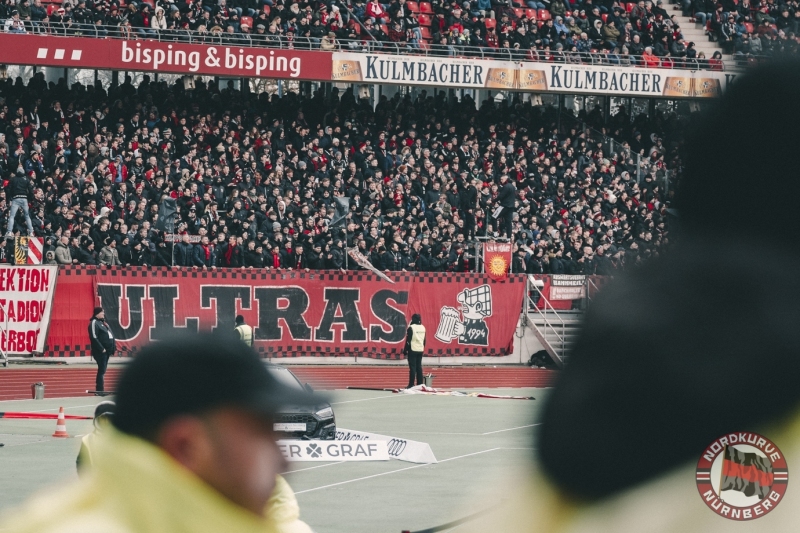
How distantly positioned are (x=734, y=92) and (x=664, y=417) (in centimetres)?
31

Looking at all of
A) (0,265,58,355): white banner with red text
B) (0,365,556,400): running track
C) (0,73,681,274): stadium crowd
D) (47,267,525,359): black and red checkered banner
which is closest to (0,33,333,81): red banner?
(0,73,681,274): stadium crowd

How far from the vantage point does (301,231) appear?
28.4 m

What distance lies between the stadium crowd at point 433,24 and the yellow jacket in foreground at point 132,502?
31.1 metres

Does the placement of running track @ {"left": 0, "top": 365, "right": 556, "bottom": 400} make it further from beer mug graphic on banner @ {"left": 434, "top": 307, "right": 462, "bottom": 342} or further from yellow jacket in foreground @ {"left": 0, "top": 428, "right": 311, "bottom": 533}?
yellow jacket in foreground @ {"left": 0, "top": 428, "right": 311, "bottom": 533}

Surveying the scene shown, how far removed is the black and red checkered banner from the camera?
82.5 ft

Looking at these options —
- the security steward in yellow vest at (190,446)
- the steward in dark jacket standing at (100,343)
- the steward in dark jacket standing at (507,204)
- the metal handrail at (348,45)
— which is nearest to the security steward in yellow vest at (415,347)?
the steward in dark jacket standing at (100,343)

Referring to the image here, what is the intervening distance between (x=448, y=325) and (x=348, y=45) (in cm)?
960

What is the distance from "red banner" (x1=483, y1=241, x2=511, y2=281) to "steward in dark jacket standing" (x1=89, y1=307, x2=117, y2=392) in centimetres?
954

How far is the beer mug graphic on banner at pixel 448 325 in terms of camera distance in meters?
28.0

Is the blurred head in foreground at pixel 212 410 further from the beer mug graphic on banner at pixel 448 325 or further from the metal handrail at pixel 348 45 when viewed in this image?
the metal handrail at pixel 348 45

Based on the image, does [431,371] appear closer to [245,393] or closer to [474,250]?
[474,250]

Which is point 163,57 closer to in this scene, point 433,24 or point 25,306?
point 433,24

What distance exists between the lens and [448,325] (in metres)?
28.0

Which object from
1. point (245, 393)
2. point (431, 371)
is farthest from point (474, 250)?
point (245, 393)
